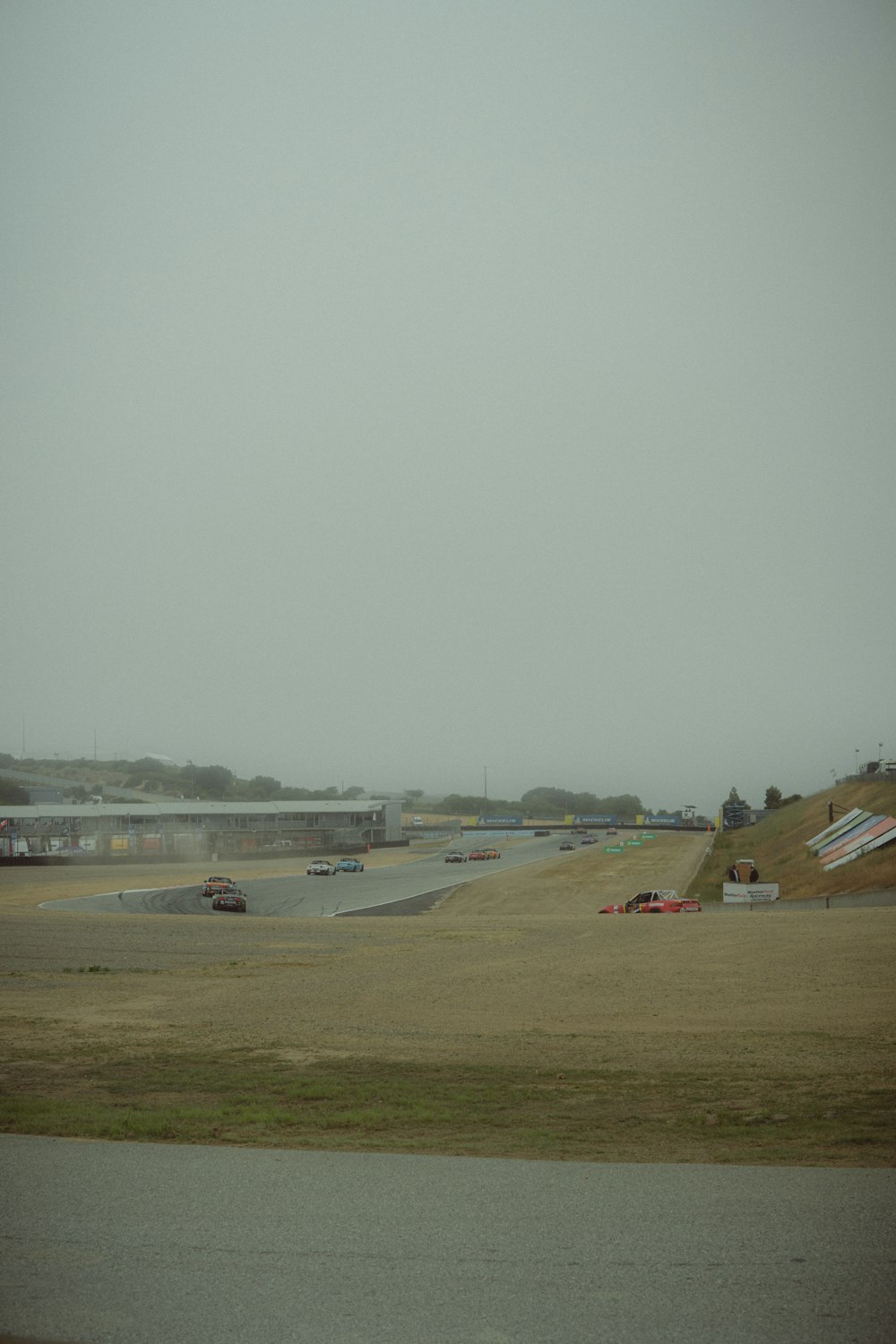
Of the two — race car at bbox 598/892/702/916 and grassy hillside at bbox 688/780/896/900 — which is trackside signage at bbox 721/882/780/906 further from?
grassy hillside at bbox 688/780/896/900

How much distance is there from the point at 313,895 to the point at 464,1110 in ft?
130

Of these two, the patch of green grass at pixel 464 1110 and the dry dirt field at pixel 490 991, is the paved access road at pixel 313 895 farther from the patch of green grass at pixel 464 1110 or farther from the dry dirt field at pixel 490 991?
the patch of green grass at pixel 464 1110

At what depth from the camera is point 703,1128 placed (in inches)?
372

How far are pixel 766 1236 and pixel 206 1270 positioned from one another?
12.1 ft

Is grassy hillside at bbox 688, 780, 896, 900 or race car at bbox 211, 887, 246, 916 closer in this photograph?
grassy hillside at bbox 688, 780, 896, 900

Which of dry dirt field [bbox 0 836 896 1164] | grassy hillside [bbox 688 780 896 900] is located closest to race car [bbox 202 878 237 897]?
dry dirt field [bbox 0 836 896 1164]

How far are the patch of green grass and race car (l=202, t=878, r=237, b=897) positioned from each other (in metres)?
34.2

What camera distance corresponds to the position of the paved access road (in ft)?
136

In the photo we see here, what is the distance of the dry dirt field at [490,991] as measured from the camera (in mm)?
13859

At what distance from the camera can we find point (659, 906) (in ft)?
115

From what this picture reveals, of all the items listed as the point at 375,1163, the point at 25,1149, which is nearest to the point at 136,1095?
the point at 25,1149

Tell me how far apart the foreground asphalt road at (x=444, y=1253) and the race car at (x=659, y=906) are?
27.9 meters

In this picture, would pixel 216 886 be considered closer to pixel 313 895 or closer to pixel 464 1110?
pixel 313 895

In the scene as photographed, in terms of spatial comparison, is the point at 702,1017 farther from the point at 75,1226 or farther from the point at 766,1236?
the point at 75,1226
